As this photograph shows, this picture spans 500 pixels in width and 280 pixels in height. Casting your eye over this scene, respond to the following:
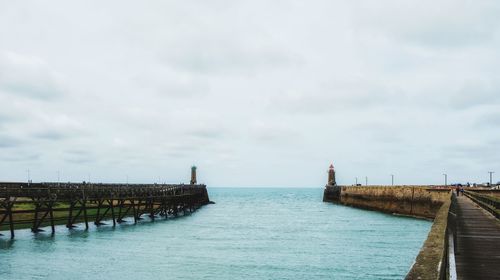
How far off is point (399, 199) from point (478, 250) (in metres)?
54.1

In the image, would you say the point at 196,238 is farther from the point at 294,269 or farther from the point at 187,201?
the point at 187,201

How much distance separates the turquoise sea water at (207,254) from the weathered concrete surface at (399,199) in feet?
33.6

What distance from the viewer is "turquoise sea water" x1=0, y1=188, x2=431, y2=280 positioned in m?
22.1

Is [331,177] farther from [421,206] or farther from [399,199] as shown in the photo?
[421,206]

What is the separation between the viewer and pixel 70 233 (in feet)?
117

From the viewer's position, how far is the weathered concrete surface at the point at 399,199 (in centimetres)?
5081

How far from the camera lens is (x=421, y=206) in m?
54.2

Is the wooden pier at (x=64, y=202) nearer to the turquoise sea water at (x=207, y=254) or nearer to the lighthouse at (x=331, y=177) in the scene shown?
the turquoise sea water at (x=207, y=254)

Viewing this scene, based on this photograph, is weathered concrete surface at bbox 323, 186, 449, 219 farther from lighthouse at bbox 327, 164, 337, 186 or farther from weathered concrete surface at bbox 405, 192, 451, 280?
weathered concrete surface at bbox 405, 192, 451, 280

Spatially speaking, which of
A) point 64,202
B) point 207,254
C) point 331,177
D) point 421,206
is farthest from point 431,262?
point 331,177

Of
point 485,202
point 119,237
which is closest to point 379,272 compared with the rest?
point 485,202

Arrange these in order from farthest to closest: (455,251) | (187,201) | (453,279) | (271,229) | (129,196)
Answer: (187,201), (129,196), (271,229), (455,251), (453,279)

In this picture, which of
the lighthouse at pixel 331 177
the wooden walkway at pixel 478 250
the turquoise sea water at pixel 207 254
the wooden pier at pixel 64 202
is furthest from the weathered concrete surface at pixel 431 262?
the lighthouse at pixel 331 177

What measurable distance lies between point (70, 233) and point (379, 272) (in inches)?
966
